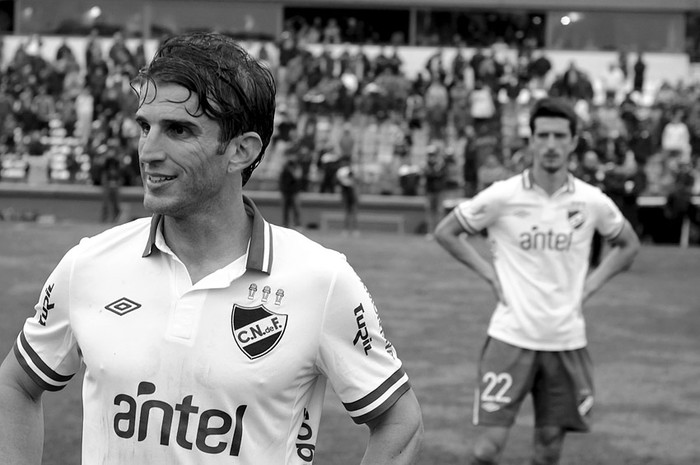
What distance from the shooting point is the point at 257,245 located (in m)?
2.93

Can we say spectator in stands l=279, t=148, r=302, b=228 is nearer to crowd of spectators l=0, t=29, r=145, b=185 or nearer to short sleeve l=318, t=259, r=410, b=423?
crowd of spectators l=0, t=29, r=145, b=185

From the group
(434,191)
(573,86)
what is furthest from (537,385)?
(573,86)

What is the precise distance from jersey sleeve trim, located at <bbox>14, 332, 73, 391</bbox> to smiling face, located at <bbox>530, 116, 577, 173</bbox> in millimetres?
4281

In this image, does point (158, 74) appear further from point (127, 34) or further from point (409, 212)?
point (127, 34)

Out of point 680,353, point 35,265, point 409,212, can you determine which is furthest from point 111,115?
point 680,353

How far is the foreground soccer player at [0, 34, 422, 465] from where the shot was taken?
2.77 meters

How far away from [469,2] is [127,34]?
1108 cm

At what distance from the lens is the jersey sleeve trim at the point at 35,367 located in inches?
118

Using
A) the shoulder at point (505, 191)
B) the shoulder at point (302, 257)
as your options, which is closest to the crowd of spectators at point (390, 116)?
the shoulder at point (505, 191)

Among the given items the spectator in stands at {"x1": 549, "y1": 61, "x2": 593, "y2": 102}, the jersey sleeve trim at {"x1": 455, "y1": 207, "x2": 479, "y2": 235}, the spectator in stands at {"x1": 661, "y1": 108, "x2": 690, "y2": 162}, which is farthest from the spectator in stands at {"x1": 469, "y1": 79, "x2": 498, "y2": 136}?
the jersey sleeve trim at {"x1": 455, "y1": 207, "x2": 479, "y2": 235}

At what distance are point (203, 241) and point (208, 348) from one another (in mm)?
271

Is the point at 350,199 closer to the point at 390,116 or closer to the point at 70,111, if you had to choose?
the point at 390,116

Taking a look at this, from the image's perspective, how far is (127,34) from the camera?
38.7 meters

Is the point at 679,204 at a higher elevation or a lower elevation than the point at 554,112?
lower
